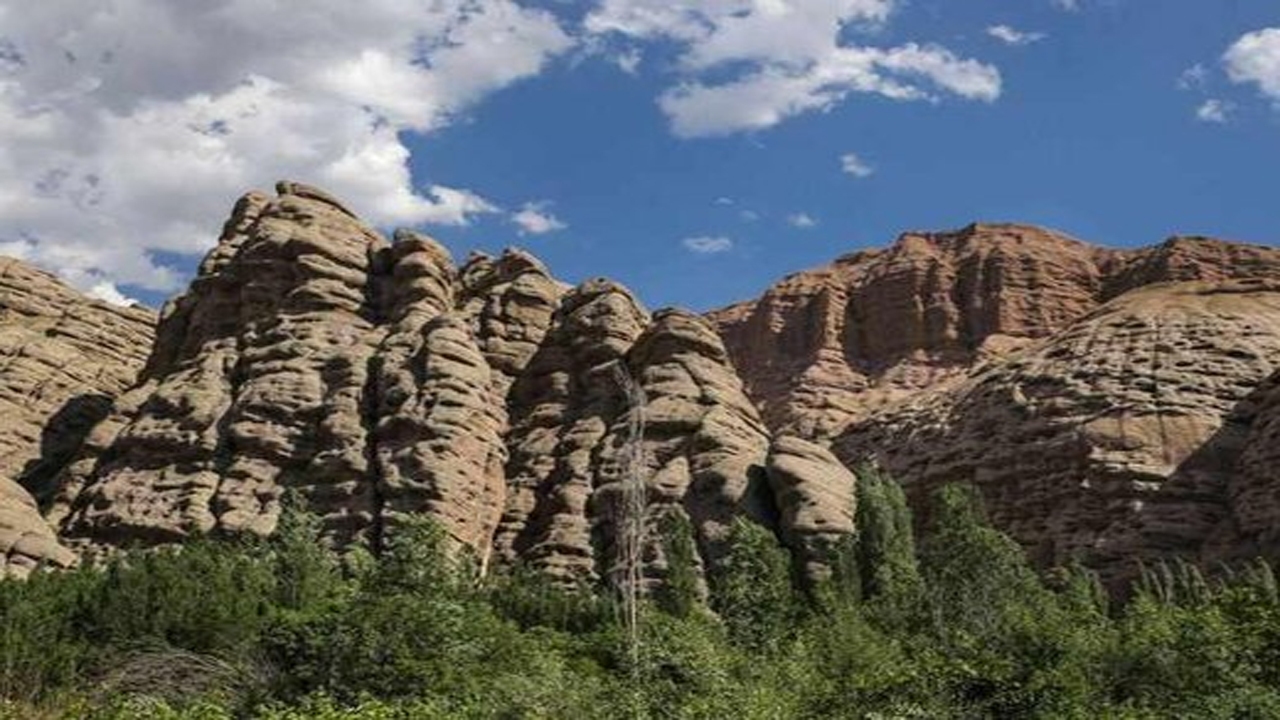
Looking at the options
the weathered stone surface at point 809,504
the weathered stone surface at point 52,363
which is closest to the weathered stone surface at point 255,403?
the weathered stone surface at point 52,363

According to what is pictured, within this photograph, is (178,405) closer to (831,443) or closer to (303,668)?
(303,668)

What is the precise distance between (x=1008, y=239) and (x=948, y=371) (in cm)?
1977

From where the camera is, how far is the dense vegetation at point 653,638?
29.8m

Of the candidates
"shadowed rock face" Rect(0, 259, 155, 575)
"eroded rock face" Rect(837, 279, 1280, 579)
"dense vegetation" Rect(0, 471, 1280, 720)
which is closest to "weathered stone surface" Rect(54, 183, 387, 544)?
"shadowed rock face" Rect(0, 259, 155, 575)

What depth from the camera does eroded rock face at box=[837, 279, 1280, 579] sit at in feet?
235

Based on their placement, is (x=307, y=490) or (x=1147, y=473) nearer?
(x=307, y=490)

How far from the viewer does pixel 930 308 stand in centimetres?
12838

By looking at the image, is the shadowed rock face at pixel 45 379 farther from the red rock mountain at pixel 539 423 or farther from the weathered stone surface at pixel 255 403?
the weathered stone surface at pixel 255 403

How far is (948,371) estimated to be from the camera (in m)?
123

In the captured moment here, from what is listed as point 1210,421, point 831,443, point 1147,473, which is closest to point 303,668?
point 1147,473

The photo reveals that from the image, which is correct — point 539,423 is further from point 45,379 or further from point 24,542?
point 45,379

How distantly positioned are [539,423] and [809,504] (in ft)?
54.6

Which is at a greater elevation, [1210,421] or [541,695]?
[1210,421]

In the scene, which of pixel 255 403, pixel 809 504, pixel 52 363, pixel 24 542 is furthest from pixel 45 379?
pixel 809 504
